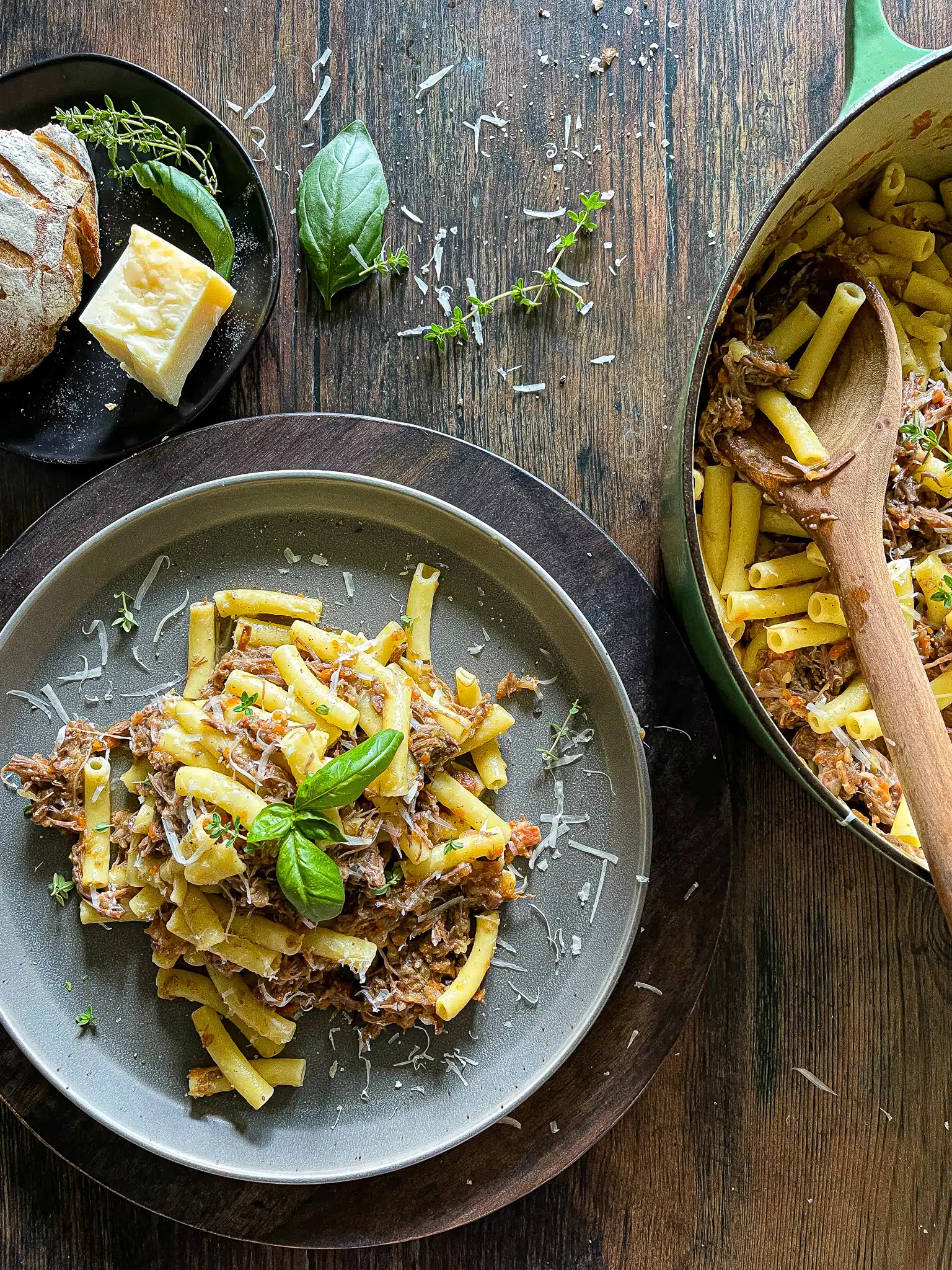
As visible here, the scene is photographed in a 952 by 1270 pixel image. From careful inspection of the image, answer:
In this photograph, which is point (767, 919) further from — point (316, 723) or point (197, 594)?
point (197, 594)

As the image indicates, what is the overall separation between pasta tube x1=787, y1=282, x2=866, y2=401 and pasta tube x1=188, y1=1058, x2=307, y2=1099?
154 cm

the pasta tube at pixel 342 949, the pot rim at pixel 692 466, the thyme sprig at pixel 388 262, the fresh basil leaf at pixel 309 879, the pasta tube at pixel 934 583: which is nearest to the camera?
the pot rim at pixel 692 466

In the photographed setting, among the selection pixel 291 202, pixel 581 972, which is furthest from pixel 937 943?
pixel 291 202

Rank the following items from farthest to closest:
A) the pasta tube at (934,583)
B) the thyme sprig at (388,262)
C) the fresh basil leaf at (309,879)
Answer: the thyme sprig at (388,262)
the pasta tube at (934,583)
the fresh basil leaf at (309,879)

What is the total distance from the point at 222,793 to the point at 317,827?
180mm

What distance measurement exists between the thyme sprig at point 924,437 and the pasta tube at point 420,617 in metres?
0.94

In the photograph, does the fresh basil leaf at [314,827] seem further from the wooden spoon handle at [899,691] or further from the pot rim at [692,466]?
the wooden spoon handle at [899,691]

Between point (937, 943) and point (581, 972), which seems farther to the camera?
point (937, 943)

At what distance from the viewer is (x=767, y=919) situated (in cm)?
210

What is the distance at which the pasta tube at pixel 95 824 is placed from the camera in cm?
180

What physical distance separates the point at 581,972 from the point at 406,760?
573mm

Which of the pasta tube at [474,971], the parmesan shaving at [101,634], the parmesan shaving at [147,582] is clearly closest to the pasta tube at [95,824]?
the parmesan shaving at [101,634]

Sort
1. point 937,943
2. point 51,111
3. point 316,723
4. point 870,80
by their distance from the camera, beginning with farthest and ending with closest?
point 937,943 < point 51,111 < point 316,723 < point 870,80

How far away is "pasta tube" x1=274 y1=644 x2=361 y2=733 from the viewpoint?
1705mm
